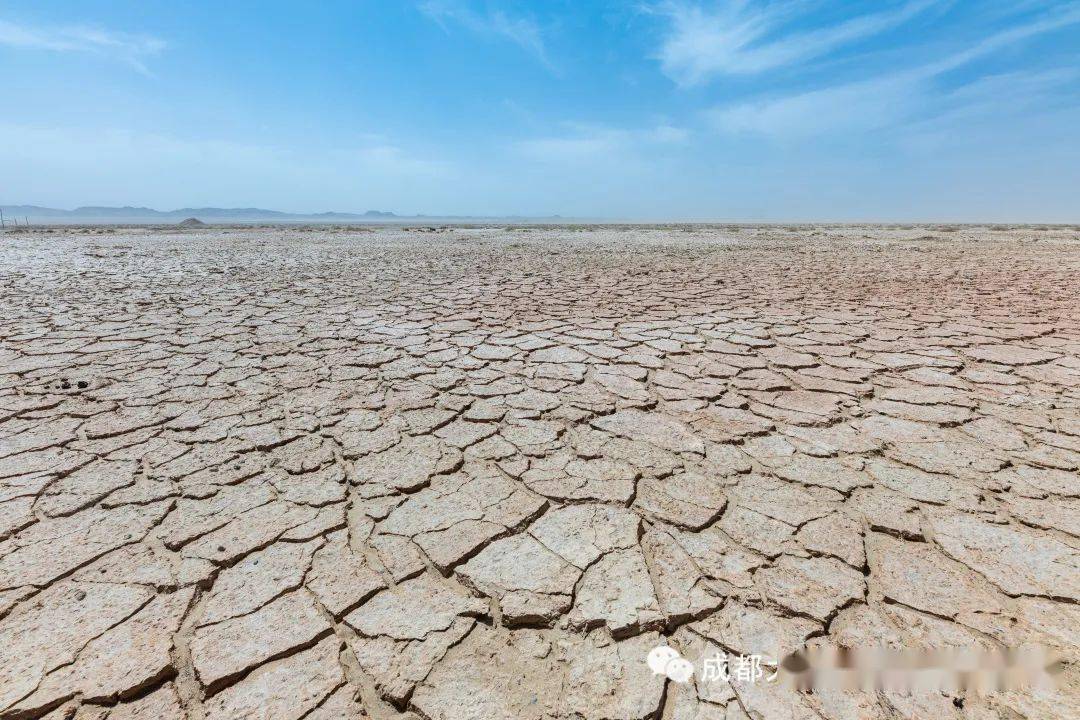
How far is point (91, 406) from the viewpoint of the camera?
87.6 inches

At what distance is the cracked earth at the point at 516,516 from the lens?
1.01 m

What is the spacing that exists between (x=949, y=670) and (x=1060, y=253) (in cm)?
1266

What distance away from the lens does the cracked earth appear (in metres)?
1.01

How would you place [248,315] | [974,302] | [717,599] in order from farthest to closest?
[974,302], [248,315], [717,599]

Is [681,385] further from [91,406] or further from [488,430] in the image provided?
[91,406]

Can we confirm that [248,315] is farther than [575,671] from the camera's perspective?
Yes

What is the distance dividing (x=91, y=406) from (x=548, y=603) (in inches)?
92.5

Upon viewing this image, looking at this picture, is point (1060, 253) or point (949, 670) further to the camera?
point (1060, 253)

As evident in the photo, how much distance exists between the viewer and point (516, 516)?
1.51 m

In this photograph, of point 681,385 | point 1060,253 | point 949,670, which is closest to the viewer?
point 949,670

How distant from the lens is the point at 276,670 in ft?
3.34

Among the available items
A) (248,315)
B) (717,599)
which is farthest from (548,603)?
(248,315)

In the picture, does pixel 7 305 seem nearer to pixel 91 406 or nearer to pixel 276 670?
pixel 91 406

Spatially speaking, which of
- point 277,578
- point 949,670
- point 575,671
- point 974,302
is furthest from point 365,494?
point 974,302
